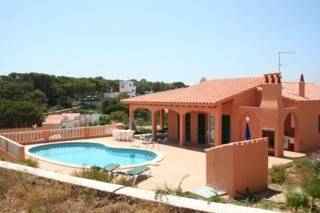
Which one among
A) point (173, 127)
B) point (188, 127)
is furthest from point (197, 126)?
point (173, 127)

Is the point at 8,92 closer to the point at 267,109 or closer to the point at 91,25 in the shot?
the point at 91,25

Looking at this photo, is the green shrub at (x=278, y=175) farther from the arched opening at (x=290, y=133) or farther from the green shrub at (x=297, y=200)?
the green shrub at (x=297, y=200)

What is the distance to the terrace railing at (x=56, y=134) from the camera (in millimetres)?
23641

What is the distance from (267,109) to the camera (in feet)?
61.0

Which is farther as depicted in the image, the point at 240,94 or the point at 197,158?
the point at 240,94

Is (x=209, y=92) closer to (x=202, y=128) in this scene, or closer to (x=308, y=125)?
(x=202, y=128)

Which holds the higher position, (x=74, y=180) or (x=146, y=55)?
(x=146, y=55)

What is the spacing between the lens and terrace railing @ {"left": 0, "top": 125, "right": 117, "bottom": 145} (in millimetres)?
23641

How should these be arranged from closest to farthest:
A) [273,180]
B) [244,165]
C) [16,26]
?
[244,165] < [273,180] < [16,26]

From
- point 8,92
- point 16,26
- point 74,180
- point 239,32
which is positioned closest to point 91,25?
point 16,26

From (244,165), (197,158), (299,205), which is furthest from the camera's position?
(197,158)

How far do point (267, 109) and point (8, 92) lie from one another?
156ft

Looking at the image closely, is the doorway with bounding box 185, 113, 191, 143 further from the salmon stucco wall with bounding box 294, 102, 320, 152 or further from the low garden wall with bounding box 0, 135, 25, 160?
the low garden wall with bounding box 0, 135, 25, 160

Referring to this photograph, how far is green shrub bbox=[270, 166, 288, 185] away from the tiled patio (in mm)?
1328
